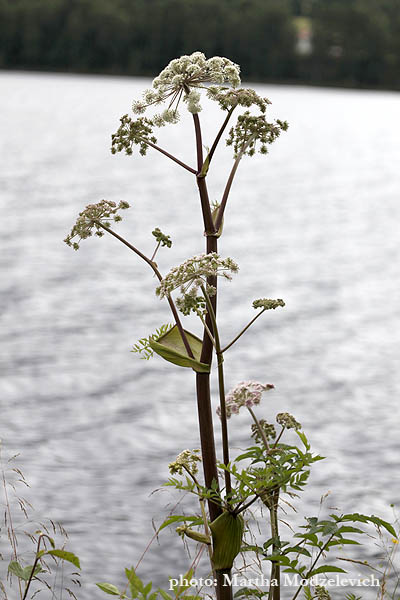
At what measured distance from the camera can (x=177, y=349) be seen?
2.87 meters

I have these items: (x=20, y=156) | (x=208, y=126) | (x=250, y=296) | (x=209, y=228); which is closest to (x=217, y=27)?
(x=208, y=126)

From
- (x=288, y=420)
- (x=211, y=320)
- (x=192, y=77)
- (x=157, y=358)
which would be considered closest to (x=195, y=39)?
(x=157, y=358)

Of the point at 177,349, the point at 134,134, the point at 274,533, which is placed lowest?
the point at 274,533

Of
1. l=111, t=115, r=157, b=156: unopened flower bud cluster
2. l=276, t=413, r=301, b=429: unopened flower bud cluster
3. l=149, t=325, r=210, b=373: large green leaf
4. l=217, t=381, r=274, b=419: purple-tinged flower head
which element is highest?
l=111, t=115, r=157, b=156: unopened flower bud cluster

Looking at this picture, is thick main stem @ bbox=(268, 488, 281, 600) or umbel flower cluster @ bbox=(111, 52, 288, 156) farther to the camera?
thick main stem @ bbox=(268, 488, 281, 600)

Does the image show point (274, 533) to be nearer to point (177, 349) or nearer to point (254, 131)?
point (177, 349)

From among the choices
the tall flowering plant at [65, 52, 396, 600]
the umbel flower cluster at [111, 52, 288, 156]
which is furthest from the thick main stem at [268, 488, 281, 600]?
the umbel flower cluster at [111, 52, 288, 156]

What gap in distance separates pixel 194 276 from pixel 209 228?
0.23 metres

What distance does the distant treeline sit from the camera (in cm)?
12175

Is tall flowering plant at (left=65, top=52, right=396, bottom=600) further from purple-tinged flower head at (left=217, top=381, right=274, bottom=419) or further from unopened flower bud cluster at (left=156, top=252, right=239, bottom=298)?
purple-tinged flower head at (left=217, top=381, right=274, bottom=419)

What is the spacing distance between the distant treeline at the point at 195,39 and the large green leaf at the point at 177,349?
398 feet

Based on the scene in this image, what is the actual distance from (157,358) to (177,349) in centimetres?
638

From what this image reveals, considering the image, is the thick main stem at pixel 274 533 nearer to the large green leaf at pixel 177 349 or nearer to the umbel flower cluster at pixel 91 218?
the large green leaf at pixel 177 349

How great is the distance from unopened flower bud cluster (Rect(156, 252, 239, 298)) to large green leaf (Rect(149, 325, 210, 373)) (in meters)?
0.20
